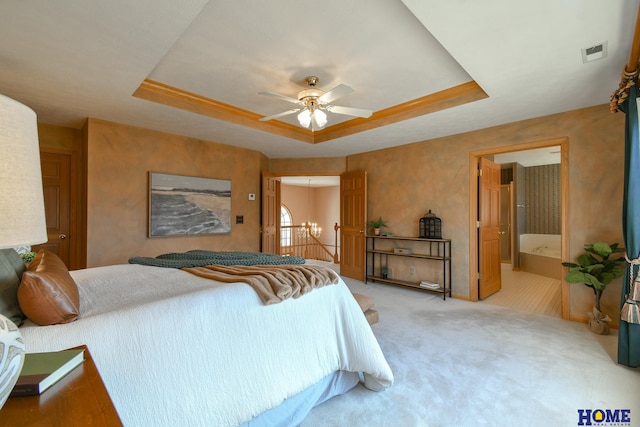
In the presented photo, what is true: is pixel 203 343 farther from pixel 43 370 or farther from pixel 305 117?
pixel 305 117

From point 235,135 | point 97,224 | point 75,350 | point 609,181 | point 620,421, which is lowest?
point 620,421

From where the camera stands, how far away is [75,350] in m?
0.91

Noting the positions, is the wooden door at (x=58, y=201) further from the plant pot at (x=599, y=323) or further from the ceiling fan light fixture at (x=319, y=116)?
the plant pot at (x=599, y=323)

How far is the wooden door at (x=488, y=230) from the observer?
405 centimetres

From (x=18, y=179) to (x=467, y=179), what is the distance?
4361 mm

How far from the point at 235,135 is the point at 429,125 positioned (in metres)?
2.65

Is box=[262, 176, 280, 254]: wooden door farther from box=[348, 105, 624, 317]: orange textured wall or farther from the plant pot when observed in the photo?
the plant pot

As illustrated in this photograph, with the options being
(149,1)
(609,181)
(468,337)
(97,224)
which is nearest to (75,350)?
(149,1)

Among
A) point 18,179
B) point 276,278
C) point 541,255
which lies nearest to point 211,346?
point 276,278

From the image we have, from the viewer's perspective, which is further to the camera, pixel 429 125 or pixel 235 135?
pixel 235 135

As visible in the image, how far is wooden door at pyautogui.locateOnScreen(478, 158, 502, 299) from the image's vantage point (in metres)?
4.05

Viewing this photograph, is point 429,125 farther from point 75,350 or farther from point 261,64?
point 75,350

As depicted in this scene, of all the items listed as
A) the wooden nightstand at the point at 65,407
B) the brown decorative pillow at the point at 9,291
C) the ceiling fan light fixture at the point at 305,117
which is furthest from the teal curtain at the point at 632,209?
the brown decorative pillow at the point at 9,291

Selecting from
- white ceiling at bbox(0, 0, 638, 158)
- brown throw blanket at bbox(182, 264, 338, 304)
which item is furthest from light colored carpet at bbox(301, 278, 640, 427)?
white ceiling at bbox(0, 0, 638, 158)
